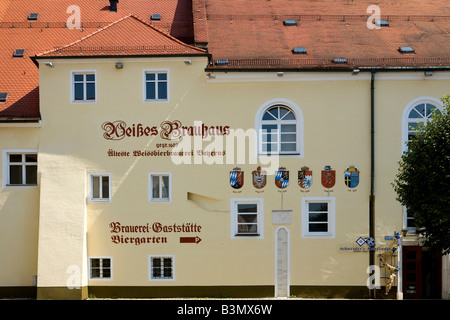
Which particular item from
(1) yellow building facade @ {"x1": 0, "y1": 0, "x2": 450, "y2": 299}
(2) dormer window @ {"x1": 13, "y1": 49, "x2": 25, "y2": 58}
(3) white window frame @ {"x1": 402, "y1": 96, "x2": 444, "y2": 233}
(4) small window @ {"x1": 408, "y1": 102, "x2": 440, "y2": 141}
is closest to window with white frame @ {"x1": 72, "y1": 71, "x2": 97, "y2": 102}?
(1) yellow building facade @ {"x1": 0, "y1": 0, "x2": 450, "y2": 299}

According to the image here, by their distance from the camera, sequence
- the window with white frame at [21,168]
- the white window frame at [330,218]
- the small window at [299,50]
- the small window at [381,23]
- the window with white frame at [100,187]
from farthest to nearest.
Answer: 1. the small window at [381,23]
2. the small window at [299,50]
3. the window with white frame at [21,168]
4. the window with white frame at [100,187]
5. the white window frame at [330,218]

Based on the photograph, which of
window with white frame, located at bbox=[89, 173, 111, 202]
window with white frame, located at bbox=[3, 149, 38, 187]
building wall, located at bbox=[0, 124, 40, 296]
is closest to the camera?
window with white frame, located at bbox=[89, 173, 111, 202]

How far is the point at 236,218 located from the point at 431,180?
272 inches

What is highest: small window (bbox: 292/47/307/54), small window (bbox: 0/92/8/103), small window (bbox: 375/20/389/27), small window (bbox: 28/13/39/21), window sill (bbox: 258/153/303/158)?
small window (bbox: 28/13/39/21)

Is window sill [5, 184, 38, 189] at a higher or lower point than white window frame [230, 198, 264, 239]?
higher

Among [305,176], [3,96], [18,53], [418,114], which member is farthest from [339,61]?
[18,53]

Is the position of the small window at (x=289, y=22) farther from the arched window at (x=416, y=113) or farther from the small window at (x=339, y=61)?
the arched window at (x=416, y=113)

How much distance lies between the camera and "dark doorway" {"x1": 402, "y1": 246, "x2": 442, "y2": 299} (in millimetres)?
20172

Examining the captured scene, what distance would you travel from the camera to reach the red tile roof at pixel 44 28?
21266 millimetres

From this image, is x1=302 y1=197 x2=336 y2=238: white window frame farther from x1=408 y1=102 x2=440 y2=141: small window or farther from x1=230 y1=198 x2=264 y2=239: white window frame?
x1=408 y1=102 x2=440 y2=141: small window

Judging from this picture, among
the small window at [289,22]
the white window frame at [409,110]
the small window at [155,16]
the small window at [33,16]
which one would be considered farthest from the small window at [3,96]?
the white window frame at [409,110]

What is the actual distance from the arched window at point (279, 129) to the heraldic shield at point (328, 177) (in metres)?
1.19

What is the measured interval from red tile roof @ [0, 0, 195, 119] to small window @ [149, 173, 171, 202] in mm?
4863

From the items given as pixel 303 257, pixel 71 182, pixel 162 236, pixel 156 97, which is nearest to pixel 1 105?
pixel 71 182
